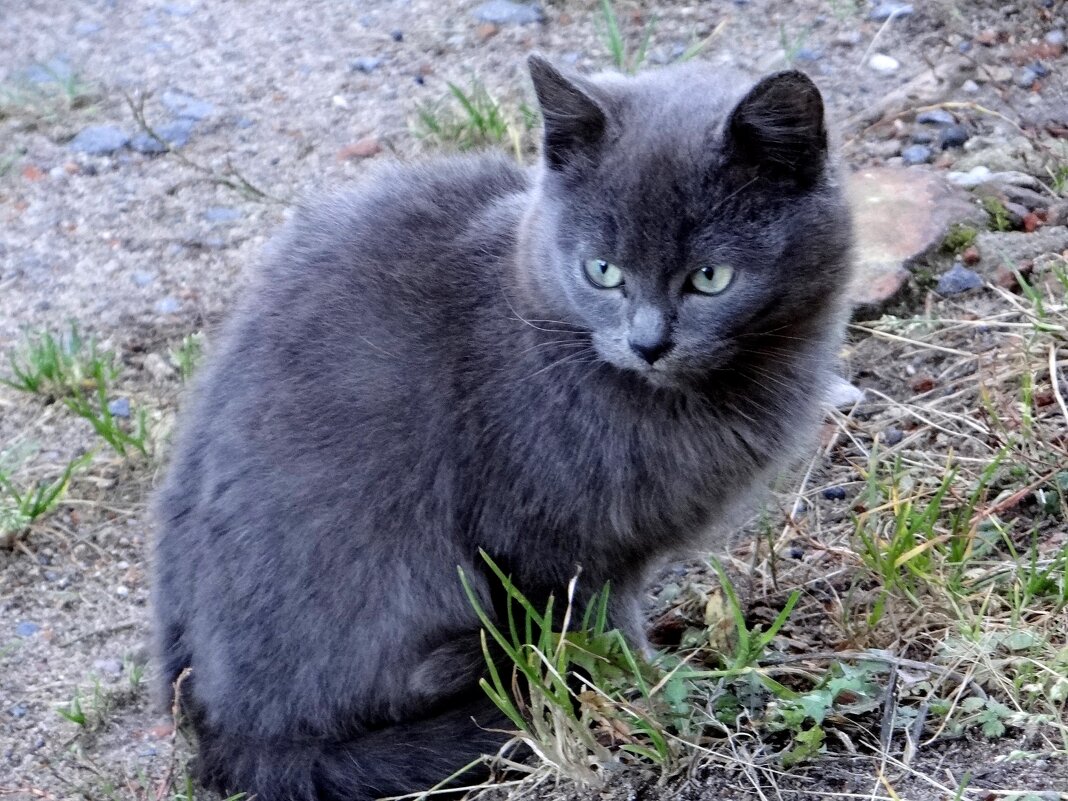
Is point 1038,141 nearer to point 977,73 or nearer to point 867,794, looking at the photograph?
point 977,73

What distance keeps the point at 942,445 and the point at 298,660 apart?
1.56 meters

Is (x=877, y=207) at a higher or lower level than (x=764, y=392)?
lower

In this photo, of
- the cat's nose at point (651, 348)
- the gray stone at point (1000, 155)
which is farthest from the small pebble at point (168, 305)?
the gray stone at point (1000, 155)

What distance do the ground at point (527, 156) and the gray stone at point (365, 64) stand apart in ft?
0.06

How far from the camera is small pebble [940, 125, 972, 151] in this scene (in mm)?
3699

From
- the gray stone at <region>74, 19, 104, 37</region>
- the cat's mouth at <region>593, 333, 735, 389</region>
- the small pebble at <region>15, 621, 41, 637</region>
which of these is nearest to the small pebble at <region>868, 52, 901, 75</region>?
the cat's mouth at <region>593, 333, 735, 389</region>

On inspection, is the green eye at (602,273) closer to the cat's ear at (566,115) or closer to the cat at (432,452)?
the cat at (432,452)

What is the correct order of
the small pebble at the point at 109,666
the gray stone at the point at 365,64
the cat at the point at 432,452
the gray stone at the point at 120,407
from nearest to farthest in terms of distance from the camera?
the cat at the point at 432,452 → the small pebble at the point at 109,666 → the gray stone at the point at 120,407 → the gray stone at the point at 365,64

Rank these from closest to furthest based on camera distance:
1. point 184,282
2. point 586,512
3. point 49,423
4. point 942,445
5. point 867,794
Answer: point 867,794 → point 586,512 → point 942,445 → point 49,423 → point 184,282

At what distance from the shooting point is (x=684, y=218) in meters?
2.12

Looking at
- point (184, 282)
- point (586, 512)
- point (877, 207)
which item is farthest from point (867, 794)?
point (184, 282)

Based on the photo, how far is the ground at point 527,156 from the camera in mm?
2166

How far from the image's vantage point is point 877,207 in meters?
3.45

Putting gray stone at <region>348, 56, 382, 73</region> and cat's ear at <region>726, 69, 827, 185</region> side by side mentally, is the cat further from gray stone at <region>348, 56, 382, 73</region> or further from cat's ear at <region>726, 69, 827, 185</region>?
gray stone at <region>348, 56, 382, 73</region>
